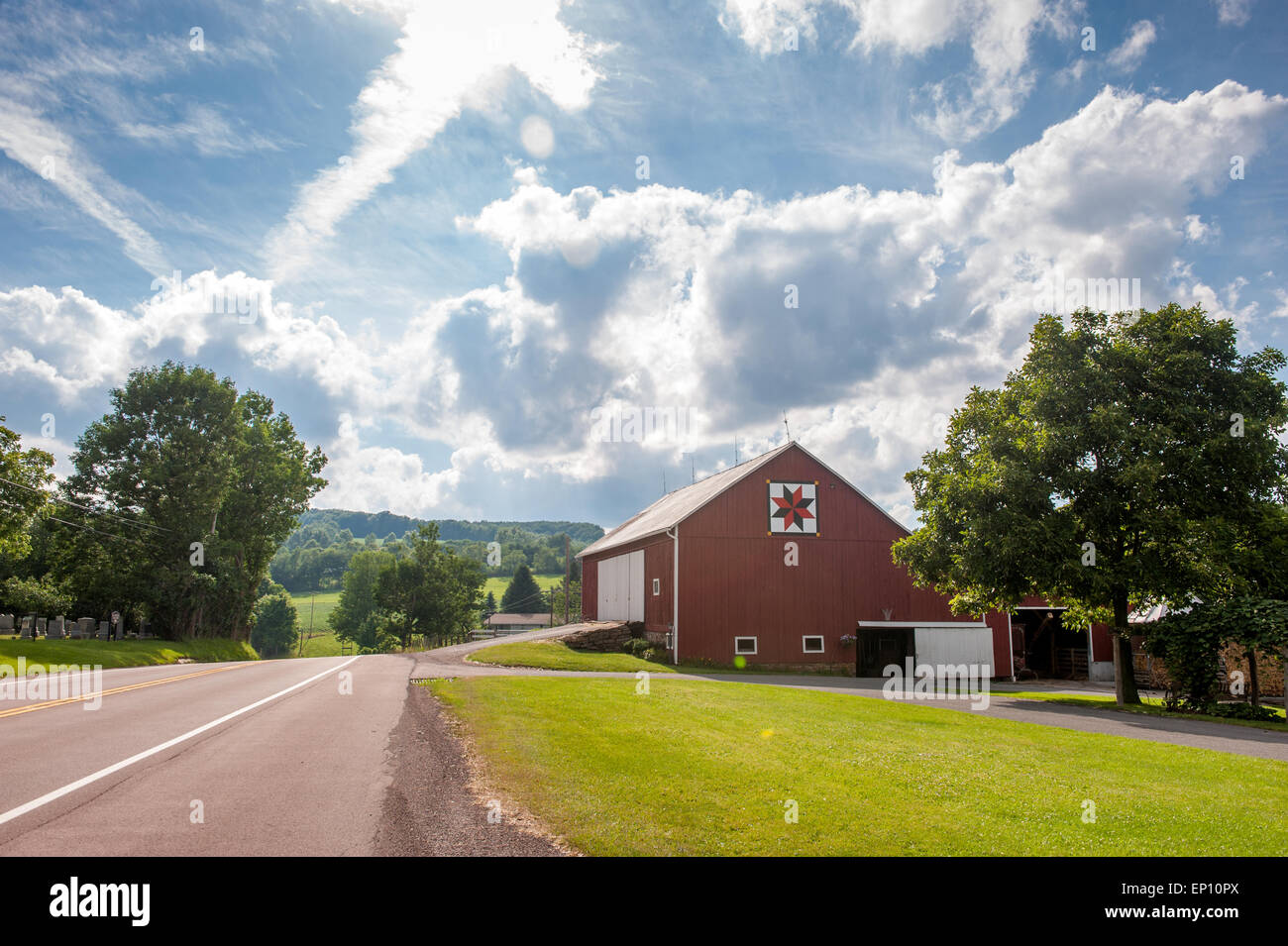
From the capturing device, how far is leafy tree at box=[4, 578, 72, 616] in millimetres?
37281

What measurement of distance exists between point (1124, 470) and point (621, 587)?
1128 inches

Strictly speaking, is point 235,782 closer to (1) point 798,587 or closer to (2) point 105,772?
(2) point 105,772

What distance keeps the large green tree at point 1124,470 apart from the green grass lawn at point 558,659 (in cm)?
1311

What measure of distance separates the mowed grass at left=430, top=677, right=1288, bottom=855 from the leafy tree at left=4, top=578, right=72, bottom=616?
3453 cm

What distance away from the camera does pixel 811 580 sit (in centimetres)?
3556

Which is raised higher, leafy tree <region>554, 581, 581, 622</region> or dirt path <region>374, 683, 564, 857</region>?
dirt path <region>374, 683, 564, 857</region>

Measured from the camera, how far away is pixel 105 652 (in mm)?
32562

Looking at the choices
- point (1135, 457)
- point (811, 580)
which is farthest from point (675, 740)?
point (811, 580)

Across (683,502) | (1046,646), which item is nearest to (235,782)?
(683,502)

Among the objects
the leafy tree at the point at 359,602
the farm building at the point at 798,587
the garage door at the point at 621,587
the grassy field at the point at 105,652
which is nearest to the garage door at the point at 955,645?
the farm building at the point at 798,587

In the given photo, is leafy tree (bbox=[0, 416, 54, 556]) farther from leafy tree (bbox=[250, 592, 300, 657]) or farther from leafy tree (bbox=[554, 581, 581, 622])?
leafy tree (bbox=[250, 592, 300, 657])

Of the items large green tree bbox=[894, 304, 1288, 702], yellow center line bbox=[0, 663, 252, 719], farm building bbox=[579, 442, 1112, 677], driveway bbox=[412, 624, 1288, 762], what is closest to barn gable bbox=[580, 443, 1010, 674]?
farm building bbox=[579, 442, 1112, 677]
